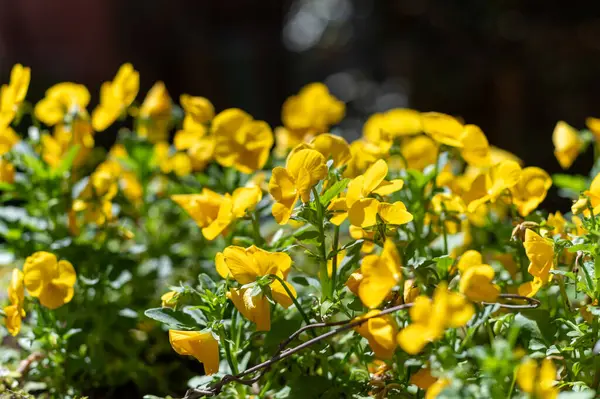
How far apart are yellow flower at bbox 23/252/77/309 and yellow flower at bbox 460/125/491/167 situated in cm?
58

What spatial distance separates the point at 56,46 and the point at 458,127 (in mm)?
3902

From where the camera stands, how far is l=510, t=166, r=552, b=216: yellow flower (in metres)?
1.03

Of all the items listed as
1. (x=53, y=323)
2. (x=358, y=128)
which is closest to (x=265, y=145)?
(x=53, y=323)

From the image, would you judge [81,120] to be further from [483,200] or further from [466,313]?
[466,313]

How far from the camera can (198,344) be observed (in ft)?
2.81

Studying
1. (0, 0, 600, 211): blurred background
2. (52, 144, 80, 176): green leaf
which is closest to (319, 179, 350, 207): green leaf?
(52, 144, 80, 176): green leaf

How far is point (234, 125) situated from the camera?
1.22 meters

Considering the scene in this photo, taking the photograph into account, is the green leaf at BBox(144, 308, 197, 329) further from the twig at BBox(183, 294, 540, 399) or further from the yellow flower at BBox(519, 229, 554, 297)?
the yellow flower at BBox(519, 229, 554, 297)

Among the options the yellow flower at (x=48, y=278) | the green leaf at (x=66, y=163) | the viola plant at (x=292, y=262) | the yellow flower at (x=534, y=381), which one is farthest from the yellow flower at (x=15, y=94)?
the yellow flower at (x=534, y=381)

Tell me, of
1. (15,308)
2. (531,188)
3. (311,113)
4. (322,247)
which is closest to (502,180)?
(531,188)

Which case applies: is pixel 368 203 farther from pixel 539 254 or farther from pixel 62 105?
pixel 62 105

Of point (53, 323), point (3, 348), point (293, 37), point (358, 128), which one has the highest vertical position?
point (53, 323)

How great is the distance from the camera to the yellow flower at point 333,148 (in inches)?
39.9

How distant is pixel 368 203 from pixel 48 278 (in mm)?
462
